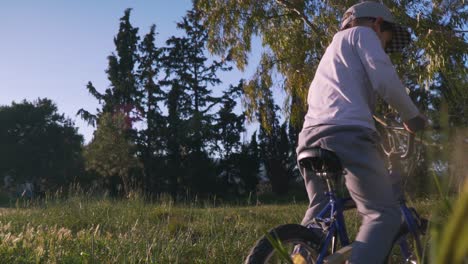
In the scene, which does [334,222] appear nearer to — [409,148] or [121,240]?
[409,148]

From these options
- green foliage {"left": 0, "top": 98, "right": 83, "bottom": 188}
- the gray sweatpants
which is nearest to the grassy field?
the gray sweatpants

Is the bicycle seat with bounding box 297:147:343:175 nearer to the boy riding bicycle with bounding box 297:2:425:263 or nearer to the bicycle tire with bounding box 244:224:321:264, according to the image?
the boy riding bicycle with bounding box 297:2:425:263

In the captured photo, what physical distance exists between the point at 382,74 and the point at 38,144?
57158 millimetres

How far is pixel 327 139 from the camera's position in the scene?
2705mm

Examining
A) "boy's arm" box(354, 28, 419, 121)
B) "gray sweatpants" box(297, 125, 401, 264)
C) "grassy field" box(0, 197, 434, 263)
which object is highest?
"boy's arm" box(354, 28, 419, 121)

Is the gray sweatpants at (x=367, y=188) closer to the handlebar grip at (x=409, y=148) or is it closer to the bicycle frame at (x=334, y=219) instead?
the bicycle frame at (x=334, y=219)

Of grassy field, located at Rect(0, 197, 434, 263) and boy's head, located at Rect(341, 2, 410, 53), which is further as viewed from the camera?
grassy field, located at Rect(0, 197, 434, 263)

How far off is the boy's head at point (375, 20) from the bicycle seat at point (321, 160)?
30.8 inches

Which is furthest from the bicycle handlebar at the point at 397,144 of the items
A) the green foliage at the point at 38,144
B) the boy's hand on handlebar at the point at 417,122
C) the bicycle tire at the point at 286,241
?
the green foliage at the point at 38,144

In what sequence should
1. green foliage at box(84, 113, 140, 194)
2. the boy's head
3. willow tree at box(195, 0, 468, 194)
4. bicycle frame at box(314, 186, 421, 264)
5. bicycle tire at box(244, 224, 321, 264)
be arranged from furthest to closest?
1. green foliage at box(84, 113, 140, 194)
2. willow tree at box(195, 0, 468, 194)
3. the boy's head
4. bicycle frame at box(314, 186, 421, 264)
5. bicycle tire at box(244, 224, 321, 264)

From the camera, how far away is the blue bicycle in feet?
8.36

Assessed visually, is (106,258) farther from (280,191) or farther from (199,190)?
(199,190)

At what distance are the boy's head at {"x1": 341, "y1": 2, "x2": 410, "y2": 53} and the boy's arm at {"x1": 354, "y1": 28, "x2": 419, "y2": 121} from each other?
0.70 ft

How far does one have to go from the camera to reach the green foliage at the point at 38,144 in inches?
2138
